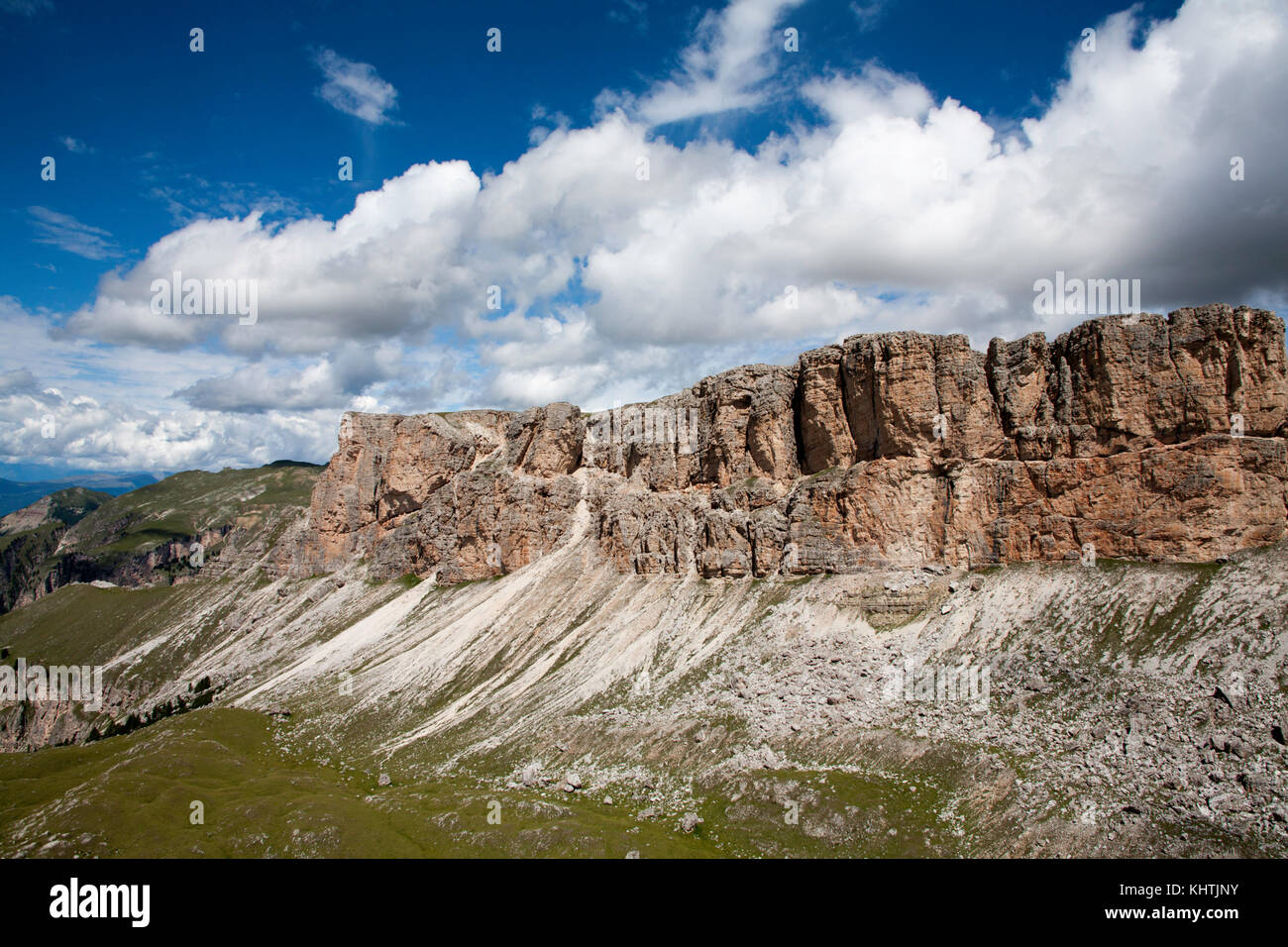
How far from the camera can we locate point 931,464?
76188 millimetres

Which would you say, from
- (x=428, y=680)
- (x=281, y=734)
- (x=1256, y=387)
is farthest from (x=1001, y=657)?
(x=281, y=734)

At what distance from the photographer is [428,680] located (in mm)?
88500

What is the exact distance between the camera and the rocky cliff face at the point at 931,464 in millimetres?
59156

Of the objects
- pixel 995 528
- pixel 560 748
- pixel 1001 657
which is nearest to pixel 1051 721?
pixel 1001 657

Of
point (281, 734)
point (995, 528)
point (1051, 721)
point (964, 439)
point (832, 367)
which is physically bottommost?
Result: point (281, 734)

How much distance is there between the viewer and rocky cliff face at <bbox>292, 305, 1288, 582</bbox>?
5916cm

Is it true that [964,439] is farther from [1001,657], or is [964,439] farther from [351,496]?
[351,496]

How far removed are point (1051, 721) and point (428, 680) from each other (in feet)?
225

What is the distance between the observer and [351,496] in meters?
146

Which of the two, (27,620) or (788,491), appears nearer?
(788,491)
